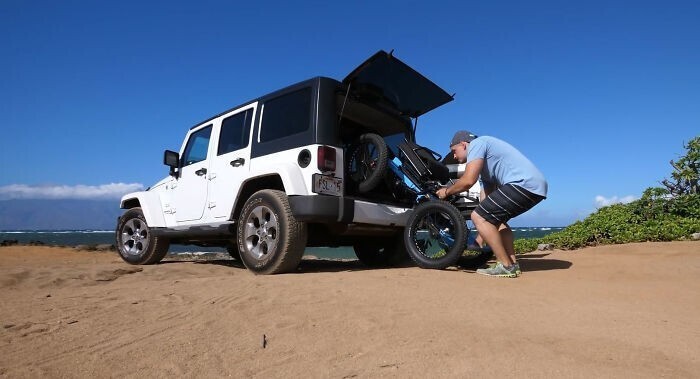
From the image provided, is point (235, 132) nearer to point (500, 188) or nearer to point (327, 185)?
point (327, 185)

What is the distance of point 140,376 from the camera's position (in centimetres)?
174

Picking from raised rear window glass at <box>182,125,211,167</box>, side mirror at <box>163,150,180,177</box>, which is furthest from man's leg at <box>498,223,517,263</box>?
side mirror at <box>163,150,180,177</box>

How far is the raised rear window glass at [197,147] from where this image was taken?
610 cm

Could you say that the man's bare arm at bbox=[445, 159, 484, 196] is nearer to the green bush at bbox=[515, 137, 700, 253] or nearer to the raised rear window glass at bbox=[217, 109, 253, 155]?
the raised rear window glass at bbox=[217, 109, 253, 155]

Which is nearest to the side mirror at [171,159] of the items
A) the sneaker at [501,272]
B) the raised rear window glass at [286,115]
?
the raised rear window glass at [286,115]

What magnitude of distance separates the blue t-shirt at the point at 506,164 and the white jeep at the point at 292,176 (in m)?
1.16

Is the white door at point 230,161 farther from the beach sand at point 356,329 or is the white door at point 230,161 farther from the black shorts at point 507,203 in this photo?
the black shorts at point 507,203

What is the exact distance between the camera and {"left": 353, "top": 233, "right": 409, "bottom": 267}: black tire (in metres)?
6.05

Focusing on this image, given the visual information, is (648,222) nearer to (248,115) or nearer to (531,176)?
(531,176)

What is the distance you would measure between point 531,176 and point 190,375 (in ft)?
12.2

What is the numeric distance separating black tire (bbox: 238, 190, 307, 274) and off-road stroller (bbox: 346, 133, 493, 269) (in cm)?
91

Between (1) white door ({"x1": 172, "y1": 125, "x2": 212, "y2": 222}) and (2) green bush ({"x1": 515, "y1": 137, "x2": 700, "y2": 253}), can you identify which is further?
(2) green bush ({"x1": 515, "y1": 137, "x2": 700, "y2": 253})

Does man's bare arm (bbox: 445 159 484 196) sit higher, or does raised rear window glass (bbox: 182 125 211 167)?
raised rear window glass (bbox: 182 125 211 167)

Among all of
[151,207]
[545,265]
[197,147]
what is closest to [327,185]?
[197,147]
